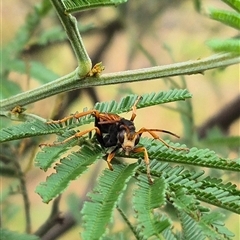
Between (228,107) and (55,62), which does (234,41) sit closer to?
(228,107)

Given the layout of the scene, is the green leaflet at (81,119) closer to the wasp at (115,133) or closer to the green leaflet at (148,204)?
the wasp at (115,133)

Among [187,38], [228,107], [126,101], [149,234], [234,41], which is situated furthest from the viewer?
[187,38]

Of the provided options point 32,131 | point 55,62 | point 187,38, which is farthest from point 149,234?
point 187,38

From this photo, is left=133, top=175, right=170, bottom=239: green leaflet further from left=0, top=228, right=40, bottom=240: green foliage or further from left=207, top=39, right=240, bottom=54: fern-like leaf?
left=0, top=228, right=40, bottom=240: green foliage

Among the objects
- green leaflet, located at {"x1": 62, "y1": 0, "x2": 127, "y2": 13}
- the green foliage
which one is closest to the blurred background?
the green foliage

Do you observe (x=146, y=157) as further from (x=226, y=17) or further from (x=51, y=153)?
(x=226, y=17)

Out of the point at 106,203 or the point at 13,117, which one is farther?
the point at 13,117
